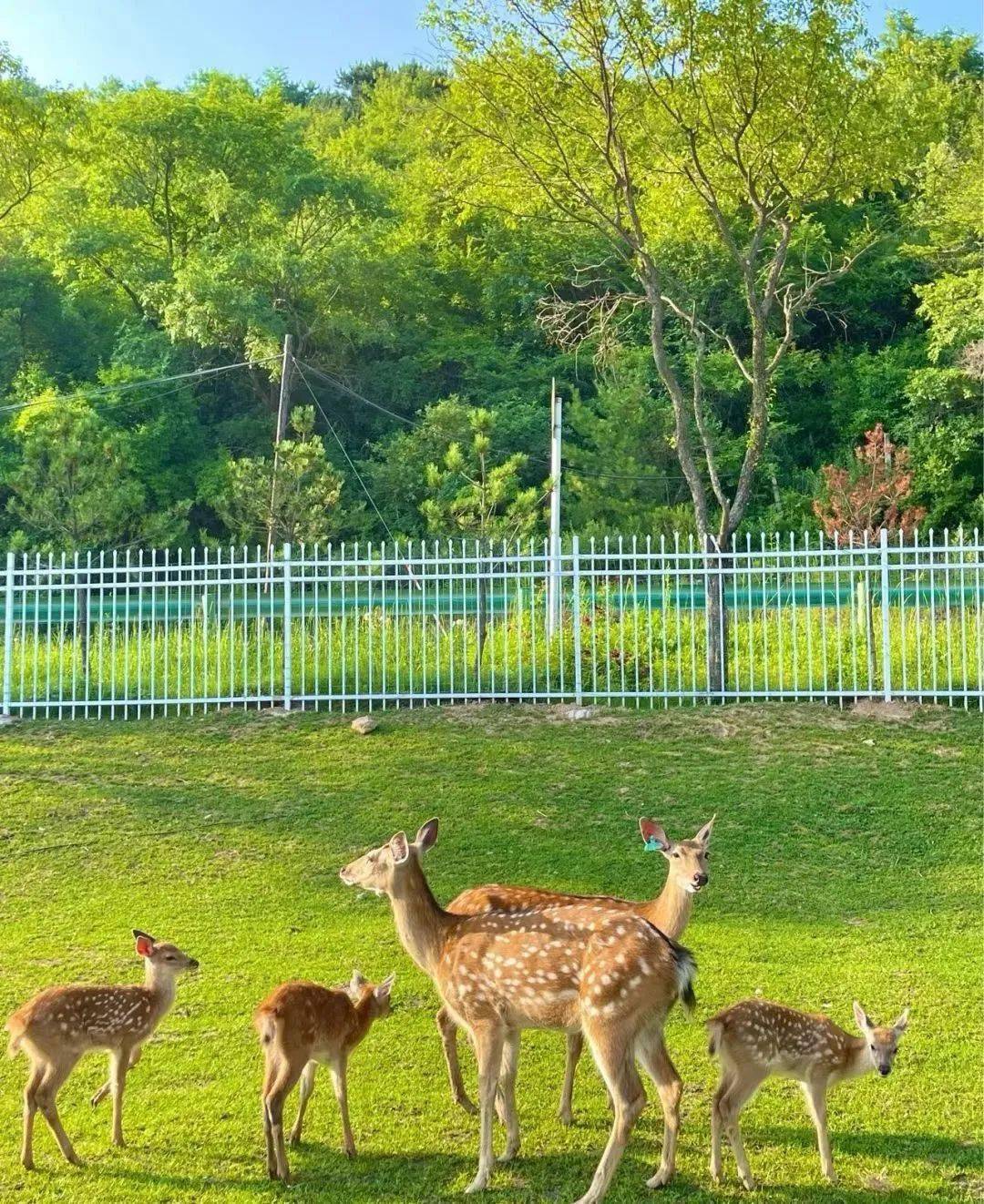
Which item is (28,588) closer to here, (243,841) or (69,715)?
(69,715)

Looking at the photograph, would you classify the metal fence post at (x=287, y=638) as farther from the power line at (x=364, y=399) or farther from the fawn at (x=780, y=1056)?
the power line at (x=364, y=399)

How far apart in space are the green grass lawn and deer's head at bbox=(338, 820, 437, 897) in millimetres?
1040

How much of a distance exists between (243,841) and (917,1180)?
662 centimetres

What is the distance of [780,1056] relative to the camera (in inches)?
195

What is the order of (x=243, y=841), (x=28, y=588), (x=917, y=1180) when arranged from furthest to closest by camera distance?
(x=28, y=588)
(x=243, y=841)
(x=917, y=1180)

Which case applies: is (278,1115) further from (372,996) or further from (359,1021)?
(372,996)

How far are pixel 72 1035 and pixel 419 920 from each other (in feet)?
5.06

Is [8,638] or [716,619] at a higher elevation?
[716,619]

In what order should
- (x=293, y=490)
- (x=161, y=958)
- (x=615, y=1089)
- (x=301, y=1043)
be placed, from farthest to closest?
1. (x=293, y=490)
2. (x=161, y=958)
3. (x=301, y=1043)
4. (x=615, y=1089)

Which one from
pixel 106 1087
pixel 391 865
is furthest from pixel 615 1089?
pixel 106 1087

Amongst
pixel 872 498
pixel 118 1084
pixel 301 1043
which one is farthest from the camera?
pixel 872 498

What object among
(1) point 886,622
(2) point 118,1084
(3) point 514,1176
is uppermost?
(1) point 886,622

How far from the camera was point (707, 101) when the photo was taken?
48.5 ft

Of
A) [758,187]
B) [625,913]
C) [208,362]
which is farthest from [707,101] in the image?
[208,362]
